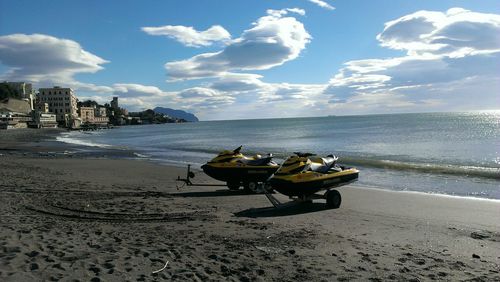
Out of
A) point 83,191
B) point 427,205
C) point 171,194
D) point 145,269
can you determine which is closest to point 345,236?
point 145,269

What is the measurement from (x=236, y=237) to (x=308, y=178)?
3.86 meters

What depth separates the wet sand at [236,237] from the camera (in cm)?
562

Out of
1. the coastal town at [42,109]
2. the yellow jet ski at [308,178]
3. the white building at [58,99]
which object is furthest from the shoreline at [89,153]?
the white building at [58,99]

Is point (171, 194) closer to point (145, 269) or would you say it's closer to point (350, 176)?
point (350, 176)

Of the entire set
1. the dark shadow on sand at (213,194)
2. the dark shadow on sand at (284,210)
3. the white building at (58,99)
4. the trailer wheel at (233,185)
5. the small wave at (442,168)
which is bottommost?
the small wave at (442,168)

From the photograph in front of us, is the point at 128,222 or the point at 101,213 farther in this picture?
the point at 101,213

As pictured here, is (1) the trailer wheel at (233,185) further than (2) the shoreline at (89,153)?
No

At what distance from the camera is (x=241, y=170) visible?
1390 cm

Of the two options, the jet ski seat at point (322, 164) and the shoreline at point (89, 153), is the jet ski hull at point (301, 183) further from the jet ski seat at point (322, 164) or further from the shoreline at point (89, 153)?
the shoreline at point (89, 153)

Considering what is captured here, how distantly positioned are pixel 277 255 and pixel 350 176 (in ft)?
19.9

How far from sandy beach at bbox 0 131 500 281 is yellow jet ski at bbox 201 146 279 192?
33.4 inches

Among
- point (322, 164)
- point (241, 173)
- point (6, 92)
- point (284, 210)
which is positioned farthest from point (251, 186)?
point (6, 92)

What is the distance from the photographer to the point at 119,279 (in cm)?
510

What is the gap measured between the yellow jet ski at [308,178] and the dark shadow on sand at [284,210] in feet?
0.85
